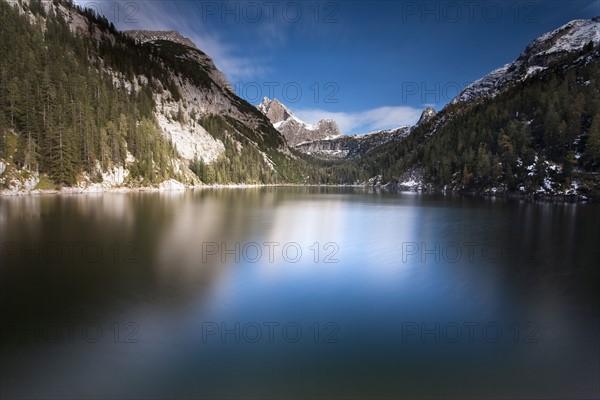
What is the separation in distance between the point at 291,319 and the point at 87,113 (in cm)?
9886

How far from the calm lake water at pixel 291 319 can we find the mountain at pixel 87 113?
5559 centimetres

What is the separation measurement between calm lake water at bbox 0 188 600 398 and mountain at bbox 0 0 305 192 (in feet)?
182

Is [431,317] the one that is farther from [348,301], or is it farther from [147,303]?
[147,303]

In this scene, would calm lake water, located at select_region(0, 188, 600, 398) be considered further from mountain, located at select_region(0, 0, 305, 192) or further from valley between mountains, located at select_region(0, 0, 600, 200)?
valley between mountains, located at select_region(0, 0, 600, 200)

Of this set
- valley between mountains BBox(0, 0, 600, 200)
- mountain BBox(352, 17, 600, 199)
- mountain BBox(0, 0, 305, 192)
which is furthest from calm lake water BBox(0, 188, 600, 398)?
mountain BBox(352, 17, 600, 199)

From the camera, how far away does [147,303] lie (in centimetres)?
1297

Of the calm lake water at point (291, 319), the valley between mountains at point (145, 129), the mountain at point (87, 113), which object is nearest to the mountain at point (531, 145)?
the valley between mountains at point (145, 129)

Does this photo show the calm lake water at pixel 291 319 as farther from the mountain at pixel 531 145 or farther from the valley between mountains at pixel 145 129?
the mountain at pixel 531 145

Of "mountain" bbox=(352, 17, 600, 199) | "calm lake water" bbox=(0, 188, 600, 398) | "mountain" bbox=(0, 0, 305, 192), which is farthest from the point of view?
"mountain" bbox=(352, 17, 600, 199)

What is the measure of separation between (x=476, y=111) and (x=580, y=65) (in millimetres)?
41316

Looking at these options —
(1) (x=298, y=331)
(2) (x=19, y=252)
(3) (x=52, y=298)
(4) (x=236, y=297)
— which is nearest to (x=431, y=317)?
(1) (x=298, y=331)

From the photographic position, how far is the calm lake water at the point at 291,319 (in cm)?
805

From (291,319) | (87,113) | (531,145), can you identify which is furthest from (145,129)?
(531,145)

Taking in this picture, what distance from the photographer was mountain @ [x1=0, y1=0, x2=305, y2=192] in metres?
70.1
